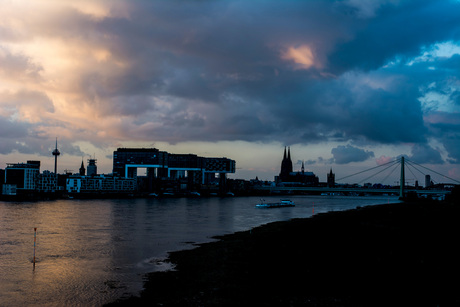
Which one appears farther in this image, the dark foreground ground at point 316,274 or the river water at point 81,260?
the river water at point 81,260

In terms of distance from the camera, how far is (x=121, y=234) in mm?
63531

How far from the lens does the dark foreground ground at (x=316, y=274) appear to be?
2570 centimetres

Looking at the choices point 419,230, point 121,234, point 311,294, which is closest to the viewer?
point 311,294

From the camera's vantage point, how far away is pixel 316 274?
31516 mm

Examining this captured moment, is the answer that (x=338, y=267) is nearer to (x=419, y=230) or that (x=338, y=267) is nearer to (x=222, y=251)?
(x=222, y=251)

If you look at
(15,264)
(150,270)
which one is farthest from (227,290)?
(15,264)

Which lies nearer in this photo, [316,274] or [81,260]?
[316,274]

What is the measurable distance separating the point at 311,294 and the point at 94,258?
26214mm

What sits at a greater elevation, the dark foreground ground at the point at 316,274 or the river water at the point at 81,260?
the dark foreground ground at the point at 316,274

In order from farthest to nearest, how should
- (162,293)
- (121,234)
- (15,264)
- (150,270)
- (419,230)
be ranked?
(121,234) → (419,230) → (15,264) → (150,270) → (162,293)

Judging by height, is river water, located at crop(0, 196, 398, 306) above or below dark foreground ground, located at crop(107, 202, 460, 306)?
below

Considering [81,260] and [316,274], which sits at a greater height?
[316,274]

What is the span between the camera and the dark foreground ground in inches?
1012

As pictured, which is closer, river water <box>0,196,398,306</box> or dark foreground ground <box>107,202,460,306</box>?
dark foreground ground <box>107,202,460,306</box>
